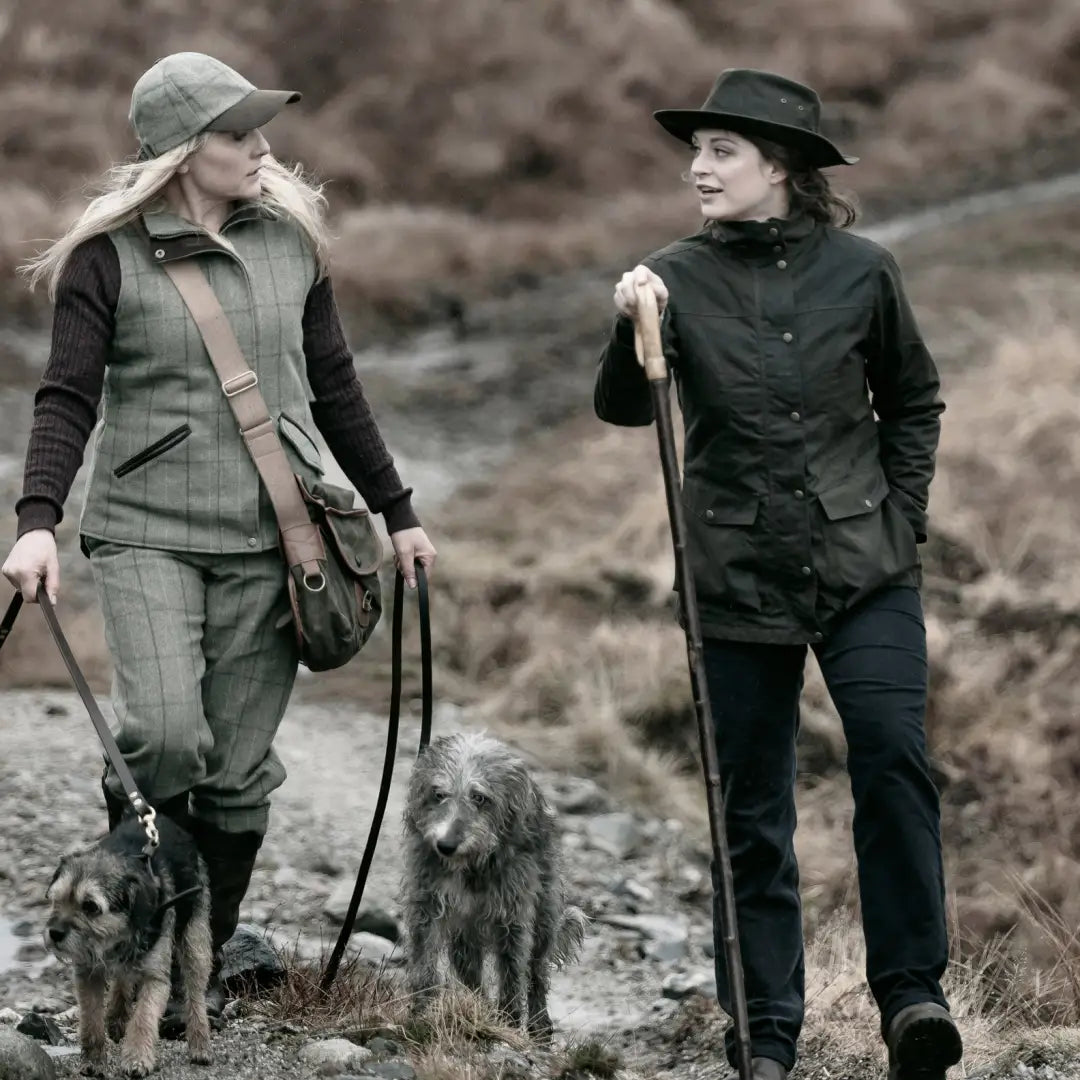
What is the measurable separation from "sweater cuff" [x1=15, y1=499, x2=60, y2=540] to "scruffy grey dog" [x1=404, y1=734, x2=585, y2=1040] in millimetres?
1402

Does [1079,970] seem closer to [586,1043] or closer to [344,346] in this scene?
[586,1043]

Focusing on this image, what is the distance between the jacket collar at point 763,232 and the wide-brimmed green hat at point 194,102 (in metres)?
1.08

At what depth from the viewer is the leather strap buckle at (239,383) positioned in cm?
440

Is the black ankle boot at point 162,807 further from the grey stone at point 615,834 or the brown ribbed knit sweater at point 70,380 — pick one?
the grey stone at point 615,834

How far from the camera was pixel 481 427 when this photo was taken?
604 inches

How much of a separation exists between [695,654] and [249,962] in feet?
6.16

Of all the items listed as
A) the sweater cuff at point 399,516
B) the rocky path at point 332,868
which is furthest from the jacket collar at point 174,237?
the rocky path at point 332,868

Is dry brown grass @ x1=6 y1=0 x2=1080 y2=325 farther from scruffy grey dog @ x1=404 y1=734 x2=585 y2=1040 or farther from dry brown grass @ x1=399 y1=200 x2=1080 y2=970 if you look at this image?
scruffy grey dog @ x1=404 y1=734 x2=585 y2=1040

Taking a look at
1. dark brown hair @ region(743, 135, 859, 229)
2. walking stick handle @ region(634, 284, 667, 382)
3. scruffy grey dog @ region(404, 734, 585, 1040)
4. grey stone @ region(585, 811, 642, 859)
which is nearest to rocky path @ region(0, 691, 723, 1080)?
grey stone @ region(585, 811, 642, 859)

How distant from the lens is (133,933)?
167 inches

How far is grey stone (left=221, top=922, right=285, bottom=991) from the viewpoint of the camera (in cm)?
510

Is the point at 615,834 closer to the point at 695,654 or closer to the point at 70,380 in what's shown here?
the point at 695,654

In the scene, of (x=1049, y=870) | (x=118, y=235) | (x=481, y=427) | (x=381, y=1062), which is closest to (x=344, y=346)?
(x=118, y=235)

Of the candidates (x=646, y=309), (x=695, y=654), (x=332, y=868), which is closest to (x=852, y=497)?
(x=695, y=654)
